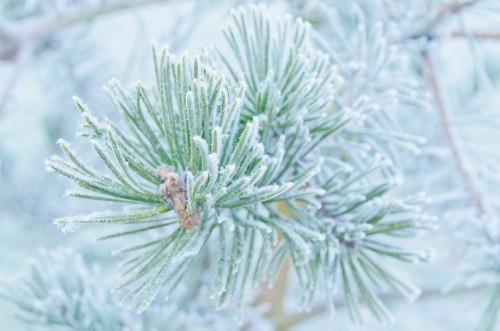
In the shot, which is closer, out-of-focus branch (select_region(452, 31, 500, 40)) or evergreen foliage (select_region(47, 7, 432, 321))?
evergreen foliage (select_region(47, 7, 432, 321))

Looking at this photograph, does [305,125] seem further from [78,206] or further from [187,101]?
[78,206]

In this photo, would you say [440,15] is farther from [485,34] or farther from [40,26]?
[40,26]

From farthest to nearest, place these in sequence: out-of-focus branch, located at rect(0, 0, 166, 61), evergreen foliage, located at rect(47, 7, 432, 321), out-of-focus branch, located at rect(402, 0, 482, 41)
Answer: out-of-focus branch, located at rect(0, 0, 166, 61) → out-of-focus branch, located at rect(402, 0, 482, 41) → evergreen foliage, located at rect(47, 7, 432, 321)

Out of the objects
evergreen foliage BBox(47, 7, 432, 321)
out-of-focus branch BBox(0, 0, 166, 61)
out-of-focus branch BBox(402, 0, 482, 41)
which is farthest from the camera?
out-of-focus branch BBox(0, 0, 166, 61)

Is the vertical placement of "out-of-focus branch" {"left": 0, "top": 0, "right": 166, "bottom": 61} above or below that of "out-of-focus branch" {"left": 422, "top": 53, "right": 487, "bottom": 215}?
above

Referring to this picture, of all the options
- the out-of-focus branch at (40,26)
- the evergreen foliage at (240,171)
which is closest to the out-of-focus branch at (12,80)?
the out-of-focus branch at (40,26)

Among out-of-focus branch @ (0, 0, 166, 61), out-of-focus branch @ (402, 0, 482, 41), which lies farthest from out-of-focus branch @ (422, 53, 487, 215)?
out-of-focus branch @ (0, 0, 166, 61)

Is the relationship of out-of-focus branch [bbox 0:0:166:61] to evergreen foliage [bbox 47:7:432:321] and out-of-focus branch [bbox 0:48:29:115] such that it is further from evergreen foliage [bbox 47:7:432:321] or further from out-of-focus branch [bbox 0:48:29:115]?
evergreen foliage [bbox 47:7:432:321]
